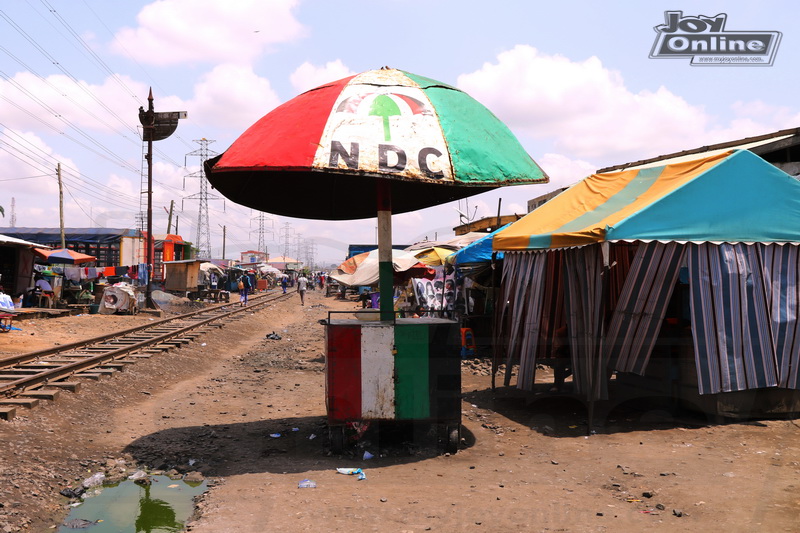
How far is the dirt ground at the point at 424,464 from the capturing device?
5105 mm

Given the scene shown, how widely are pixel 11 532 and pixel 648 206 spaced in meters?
7.46

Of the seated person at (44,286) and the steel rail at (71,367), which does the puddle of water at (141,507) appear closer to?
the steel rail at (71,367)

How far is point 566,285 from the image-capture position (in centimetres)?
902

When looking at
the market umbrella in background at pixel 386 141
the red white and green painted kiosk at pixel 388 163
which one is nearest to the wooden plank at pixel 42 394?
the market umbrella in background at pixel 386 141

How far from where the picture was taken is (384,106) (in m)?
6.61

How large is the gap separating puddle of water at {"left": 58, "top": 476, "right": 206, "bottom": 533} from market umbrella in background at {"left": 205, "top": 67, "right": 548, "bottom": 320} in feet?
9.47

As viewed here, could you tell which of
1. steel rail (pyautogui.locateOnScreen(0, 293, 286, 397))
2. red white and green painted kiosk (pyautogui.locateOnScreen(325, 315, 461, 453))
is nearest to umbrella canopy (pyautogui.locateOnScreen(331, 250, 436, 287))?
steel rail (pyautogui.locateOnScreen(0, 293, 286, 397))

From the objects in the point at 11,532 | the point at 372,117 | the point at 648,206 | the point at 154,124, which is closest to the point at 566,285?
the point at 648,206

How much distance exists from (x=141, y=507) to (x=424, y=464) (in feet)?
9.42

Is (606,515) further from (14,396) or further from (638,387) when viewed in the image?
(14,396)

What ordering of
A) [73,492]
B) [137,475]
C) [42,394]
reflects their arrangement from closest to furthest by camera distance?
[73,492] → [137,475] → [42,394]

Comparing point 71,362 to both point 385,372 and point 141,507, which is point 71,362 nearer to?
point 141,507

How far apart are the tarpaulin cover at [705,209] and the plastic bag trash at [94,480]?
6.16 metres

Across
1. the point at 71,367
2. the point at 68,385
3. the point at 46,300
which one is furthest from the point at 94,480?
the point at 46,300
